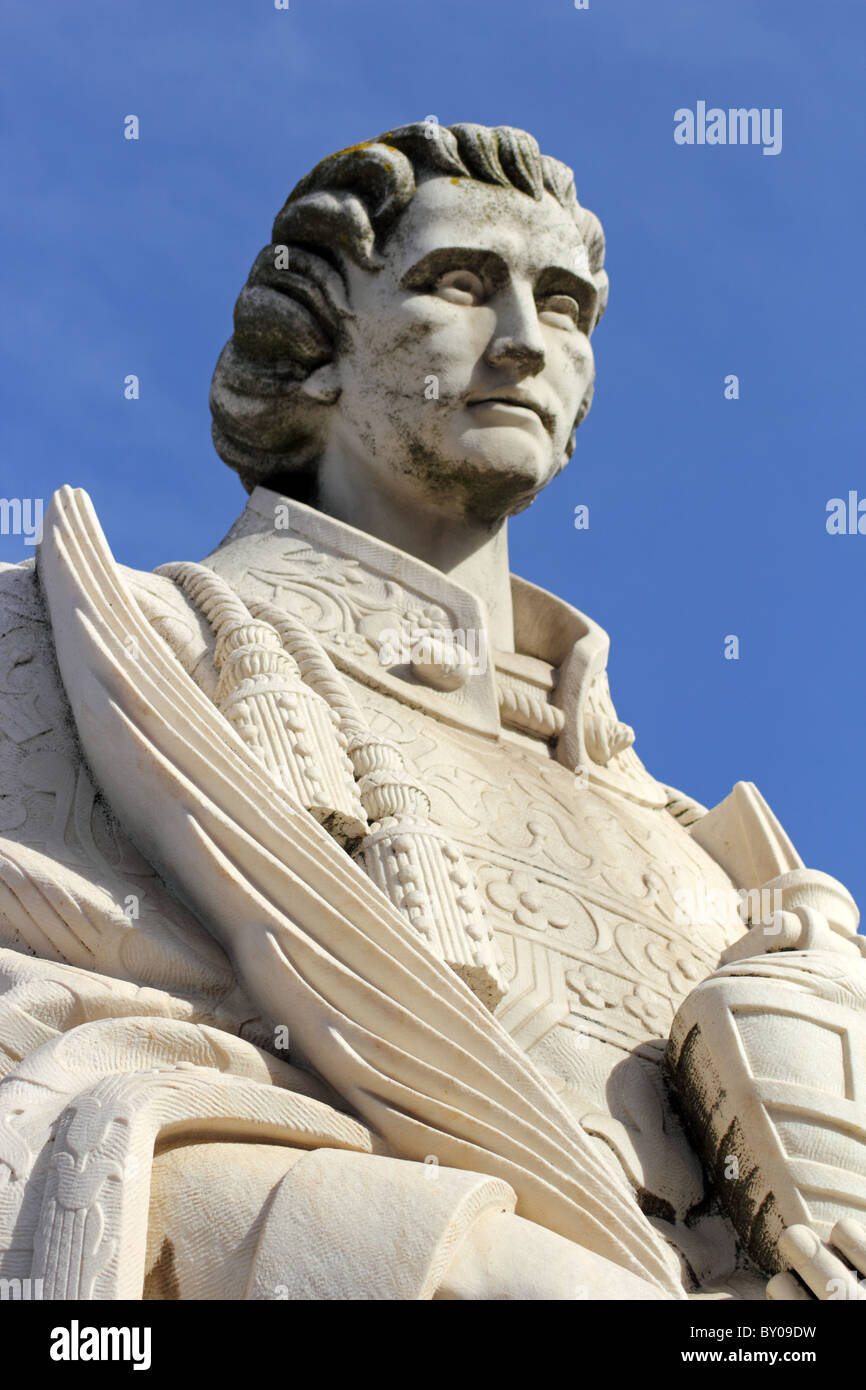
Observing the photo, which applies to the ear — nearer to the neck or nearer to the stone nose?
the neck

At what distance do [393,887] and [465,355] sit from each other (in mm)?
2132

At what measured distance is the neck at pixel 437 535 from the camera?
6.13 meters

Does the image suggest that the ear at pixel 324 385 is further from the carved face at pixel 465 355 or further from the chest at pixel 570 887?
the chest at pixel 570 887

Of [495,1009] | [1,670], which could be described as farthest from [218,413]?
[495,1009]

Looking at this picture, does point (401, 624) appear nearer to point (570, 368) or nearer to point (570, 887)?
point (570, 887)

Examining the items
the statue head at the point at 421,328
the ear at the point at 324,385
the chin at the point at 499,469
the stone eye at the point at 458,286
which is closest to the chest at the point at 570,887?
the chin at the point at 499,469

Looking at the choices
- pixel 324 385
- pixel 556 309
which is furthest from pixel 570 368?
pixel 324 385

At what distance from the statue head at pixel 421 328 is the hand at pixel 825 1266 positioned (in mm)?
2820

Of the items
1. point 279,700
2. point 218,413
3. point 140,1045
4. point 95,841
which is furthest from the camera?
point 218,413

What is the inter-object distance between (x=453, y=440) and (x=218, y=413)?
99 cm

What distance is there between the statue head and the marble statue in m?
0.01

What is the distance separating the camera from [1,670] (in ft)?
16.2

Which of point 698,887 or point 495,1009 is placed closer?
point 495,1009
